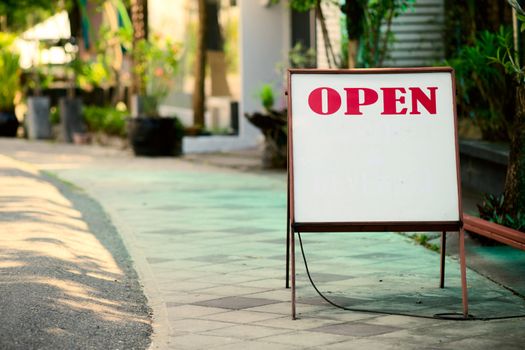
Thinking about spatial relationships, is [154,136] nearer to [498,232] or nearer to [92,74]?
[92,74]

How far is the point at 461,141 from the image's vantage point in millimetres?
14227

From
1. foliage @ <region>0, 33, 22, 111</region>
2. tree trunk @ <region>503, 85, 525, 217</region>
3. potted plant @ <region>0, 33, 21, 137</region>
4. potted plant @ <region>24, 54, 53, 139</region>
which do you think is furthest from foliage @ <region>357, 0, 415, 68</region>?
foliage @ <region>0, 33, 22, 111</region>

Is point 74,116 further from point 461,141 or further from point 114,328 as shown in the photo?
point 114,328

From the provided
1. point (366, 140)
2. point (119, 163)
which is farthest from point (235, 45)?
point (366, 140)

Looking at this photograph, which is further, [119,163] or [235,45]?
[235,45]

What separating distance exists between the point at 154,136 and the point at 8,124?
291 inches

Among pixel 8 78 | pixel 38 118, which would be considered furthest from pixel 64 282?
pixel 8 78

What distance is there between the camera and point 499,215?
9.48 metres

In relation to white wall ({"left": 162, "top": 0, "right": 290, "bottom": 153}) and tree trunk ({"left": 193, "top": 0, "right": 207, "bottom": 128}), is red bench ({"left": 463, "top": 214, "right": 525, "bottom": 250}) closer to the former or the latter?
white wall ({"left": 162, "top": 0, "right": 290, "bottom": 153})

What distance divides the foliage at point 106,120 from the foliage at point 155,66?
79 cm

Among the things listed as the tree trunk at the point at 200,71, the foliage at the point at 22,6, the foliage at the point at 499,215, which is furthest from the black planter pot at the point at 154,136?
the foliage at the point at 499,215

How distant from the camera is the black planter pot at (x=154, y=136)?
2047 cm

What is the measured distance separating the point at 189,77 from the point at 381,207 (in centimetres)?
2109

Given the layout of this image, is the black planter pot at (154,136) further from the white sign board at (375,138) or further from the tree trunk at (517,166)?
the white sign board at (375,138)
